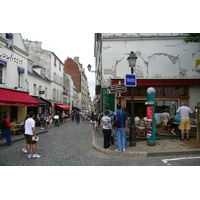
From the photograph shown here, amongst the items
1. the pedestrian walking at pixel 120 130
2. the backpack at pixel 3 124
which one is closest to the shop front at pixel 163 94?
the pedestrian walking at pixel 120 130

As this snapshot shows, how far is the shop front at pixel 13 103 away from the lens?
40.5 feet

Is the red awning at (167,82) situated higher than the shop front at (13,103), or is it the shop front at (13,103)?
the red awning at (167,82)

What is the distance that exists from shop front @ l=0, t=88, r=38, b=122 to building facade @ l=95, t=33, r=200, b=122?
20.7 ft

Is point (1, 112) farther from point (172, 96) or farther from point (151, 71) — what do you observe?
point (172, 96)

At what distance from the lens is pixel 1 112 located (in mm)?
14672

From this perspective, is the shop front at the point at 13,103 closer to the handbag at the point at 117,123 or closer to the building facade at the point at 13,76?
the building facade at the point at 13,76

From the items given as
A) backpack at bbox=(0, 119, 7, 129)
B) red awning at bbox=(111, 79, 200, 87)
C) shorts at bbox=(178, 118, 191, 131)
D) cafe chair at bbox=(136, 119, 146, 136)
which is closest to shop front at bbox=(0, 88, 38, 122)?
backpack at bbox=(0, 119, 7, 129)

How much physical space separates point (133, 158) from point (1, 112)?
39.9 ft

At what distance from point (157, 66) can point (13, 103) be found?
10.1 m

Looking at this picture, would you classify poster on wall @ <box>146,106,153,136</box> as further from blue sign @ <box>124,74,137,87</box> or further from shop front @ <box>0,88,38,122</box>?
shop front @ <box>0,88,38,122</box>

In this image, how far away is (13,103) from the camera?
1278 cm

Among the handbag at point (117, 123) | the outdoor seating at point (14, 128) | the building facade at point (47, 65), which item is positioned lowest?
the outdoor seating at point (14, 128)

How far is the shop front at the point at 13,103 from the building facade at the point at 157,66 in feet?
20.7

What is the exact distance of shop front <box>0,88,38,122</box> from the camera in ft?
40.5
